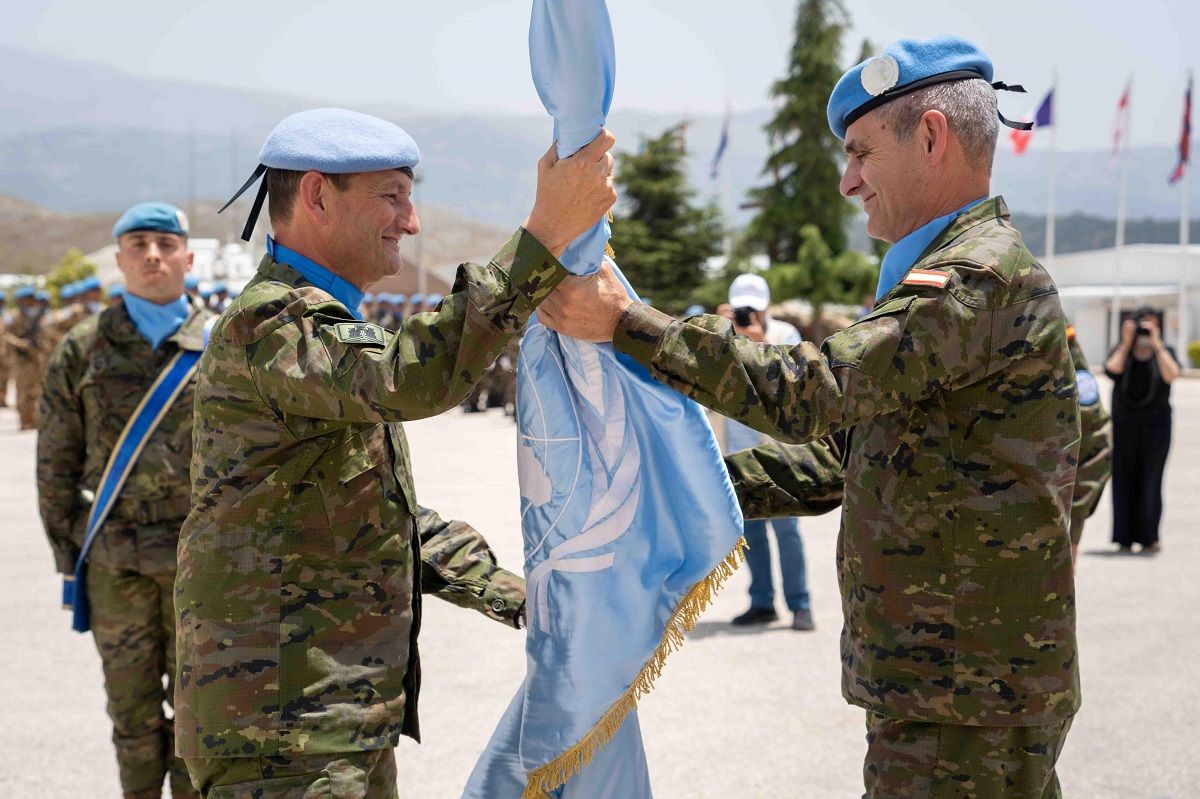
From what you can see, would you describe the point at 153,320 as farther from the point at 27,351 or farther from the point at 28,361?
the point at 27,351

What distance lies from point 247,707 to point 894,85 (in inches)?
75.1

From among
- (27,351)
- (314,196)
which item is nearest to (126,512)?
(314,196)

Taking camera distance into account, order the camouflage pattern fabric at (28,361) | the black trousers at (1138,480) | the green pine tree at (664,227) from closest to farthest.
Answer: the black trousers at (1138,480), the camouflage pattern fabric at (28,361), the green pine tree at (664,227)

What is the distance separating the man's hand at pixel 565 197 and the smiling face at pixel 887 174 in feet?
2.25

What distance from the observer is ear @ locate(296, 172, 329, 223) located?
8.73 feet

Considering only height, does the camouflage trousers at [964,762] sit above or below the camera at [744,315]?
below

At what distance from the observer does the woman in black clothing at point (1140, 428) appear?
1004 cm

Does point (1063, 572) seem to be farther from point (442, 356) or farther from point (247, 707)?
point (247, 707)

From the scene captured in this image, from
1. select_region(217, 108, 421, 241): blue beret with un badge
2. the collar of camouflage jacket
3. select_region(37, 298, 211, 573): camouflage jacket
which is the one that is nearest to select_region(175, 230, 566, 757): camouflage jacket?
select_region(217, 108, 421, 241): blue beret with un badge

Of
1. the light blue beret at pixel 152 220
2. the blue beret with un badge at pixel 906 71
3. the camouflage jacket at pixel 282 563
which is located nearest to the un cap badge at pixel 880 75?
the blue beret with un badge at pixel 906 71

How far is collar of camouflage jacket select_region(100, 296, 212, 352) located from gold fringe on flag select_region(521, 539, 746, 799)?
2617mm

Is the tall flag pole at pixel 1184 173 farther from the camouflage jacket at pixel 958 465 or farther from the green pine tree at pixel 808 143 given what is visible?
the camouflage jacket at pixel 958 465

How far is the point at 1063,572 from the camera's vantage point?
8.36 feet

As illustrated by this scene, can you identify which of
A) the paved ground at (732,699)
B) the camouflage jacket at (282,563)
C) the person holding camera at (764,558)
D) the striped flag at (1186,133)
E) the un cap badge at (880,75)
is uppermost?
the striped flag at (1186,133)
